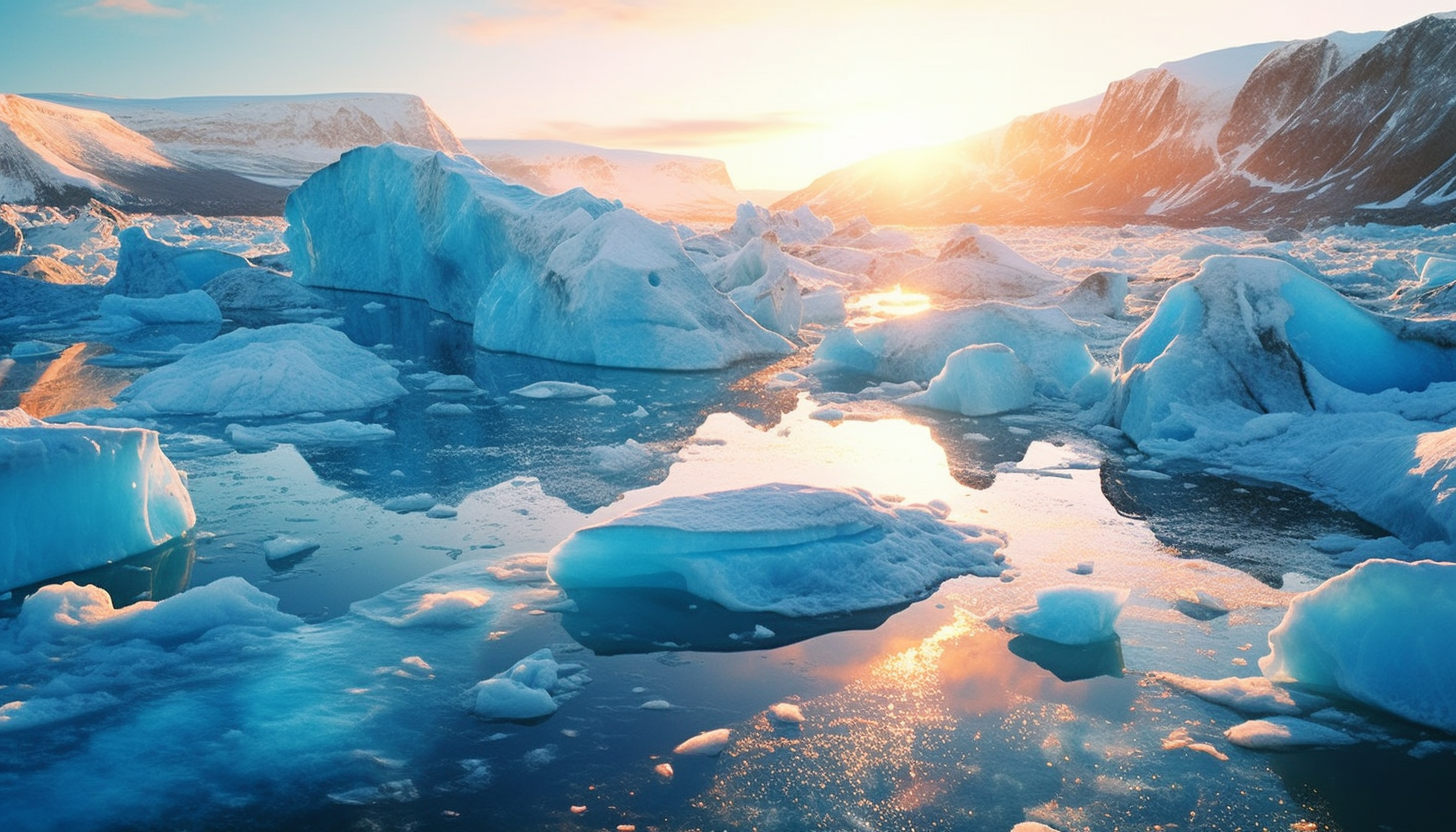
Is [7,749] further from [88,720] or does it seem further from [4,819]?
[4,819]

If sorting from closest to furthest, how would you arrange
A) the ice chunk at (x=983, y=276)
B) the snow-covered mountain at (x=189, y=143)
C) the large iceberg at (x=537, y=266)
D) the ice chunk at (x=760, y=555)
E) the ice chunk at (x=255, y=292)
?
the ice chunk at (x=760, y=555)
the large iceberg at (x=537, y=266)
the ice chunk at (x=255, y=292)
the ice chunk at (x=983, y=276)
the snow-covered mountain at (x=189, y=143)

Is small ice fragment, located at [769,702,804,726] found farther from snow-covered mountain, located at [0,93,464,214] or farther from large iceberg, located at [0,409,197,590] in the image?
snow-covered mountain, located at [0,93,464,214]

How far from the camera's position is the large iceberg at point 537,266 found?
9.82 meters

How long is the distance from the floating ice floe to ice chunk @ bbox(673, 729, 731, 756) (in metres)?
0.48

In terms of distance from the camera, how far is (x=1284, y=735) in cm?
295

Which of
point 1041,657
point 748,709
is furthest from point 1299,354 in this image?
point 748,709

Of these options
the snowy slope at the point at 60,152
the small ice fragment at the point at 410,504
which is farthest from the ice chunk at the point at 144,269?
the snowy slope at the point at 60,152

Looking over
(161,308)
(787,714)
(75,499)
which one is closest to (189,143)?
(161,308)

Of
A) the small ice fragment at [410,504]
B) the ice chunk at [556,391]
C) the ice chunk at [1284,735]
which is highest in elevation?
the ice chunk at [1284,735]

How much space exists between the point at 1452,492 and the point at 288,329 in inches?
324

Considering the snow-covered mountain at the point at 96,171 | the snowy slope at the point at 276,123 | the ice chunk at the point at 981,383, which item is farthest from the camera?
the snowy slope at the point at 276,123

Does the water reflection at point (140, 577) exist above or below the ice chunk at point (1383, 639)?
below

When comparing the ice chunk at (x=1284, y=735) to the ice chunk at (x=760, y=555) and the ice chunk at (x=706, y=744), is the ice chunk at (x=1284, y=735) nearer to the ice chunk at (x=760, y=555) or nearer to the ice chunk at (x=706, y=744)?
the ice chunk at (x=760, y=555)

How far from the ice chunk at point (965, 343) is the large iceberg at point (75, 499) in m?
6.57
